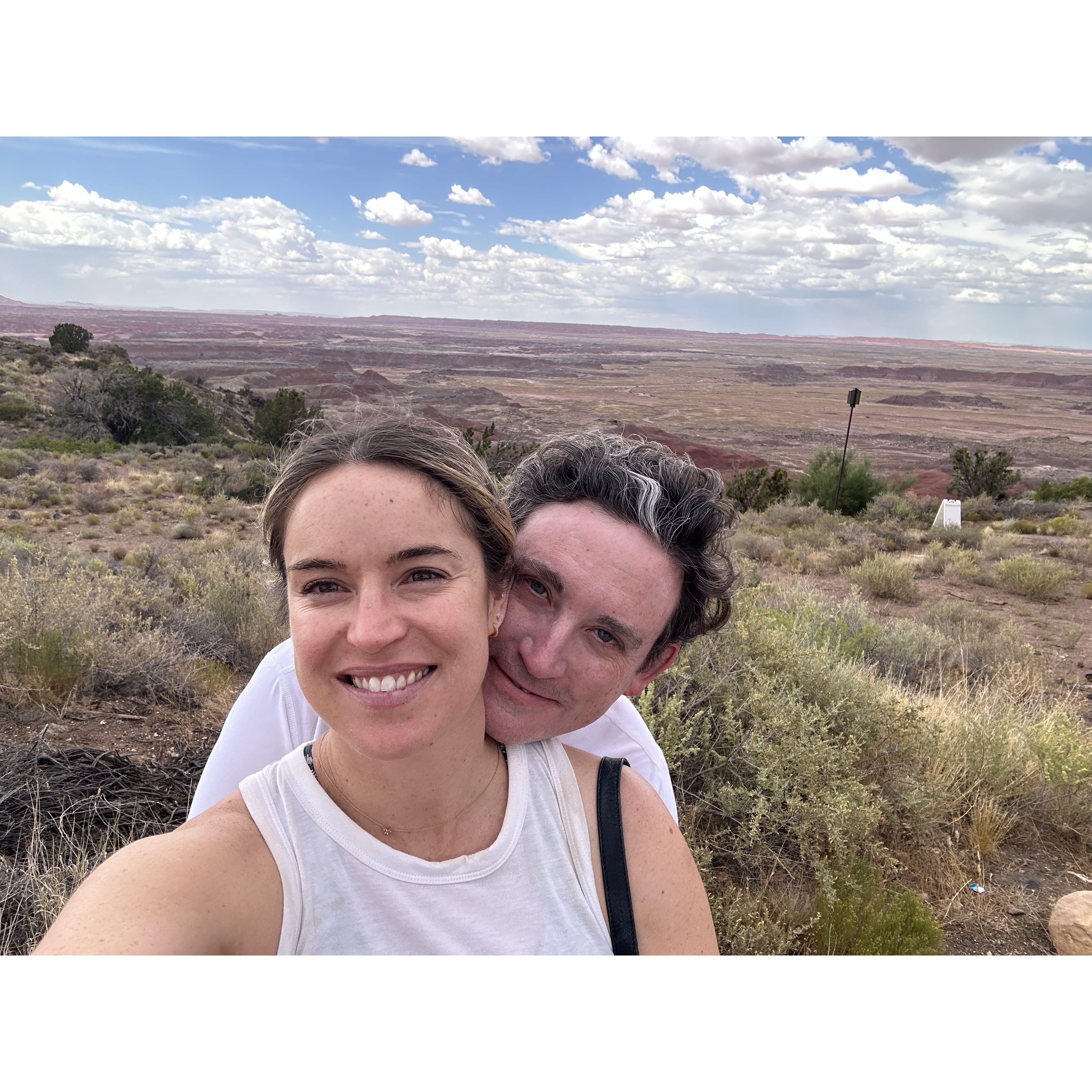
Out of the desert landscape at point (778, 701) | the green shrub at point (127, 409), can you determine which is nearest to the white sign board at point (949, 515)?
the desert landscape at point (778, 701)

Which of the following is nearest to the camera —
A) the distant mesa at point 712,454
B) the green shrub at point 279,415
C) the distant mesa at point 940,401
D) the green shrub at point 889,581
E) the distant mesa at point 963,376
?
the green shrub at point 889,581

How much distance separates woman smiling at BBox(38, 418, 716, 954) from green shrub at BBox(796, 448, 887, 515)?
725 inches

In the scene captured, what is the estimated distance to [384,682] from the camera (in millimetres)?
1001

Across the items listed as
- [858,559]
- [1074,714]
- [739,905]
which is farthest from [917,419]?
[739,905]

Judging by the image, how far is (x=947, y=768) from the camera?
3.70 meters

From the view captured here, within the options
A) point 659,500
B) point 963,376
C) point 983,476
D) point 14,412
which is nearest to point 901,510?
point 983,476

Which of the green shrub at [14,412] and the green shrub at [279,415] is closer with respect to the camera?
the green shrub at [14,412]

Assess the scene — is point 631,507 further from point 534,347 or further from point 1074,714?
point 534,347

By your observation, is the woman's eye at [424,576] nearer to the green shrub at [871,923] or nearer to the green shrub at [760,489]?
the green shrub at [871,923]

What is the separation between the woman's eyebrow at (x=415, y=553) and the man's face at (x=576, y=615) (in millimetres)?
361

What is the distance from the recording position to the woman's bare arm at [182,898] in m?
0.89

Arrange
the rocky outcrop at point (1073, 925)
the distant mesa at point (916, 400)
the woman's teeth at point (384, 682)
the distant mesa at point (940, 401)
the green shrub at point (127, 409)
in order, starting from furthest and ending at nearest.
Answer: the distant mesa at point (916, 400) < the distant mesa at point (940, 401) < the green shrub at point (127, 409) < the rocky outcrop at point (1073, 925) < the woman's teeth at point (384, 682)

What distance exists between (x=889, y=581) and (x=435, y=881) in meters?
10.1
